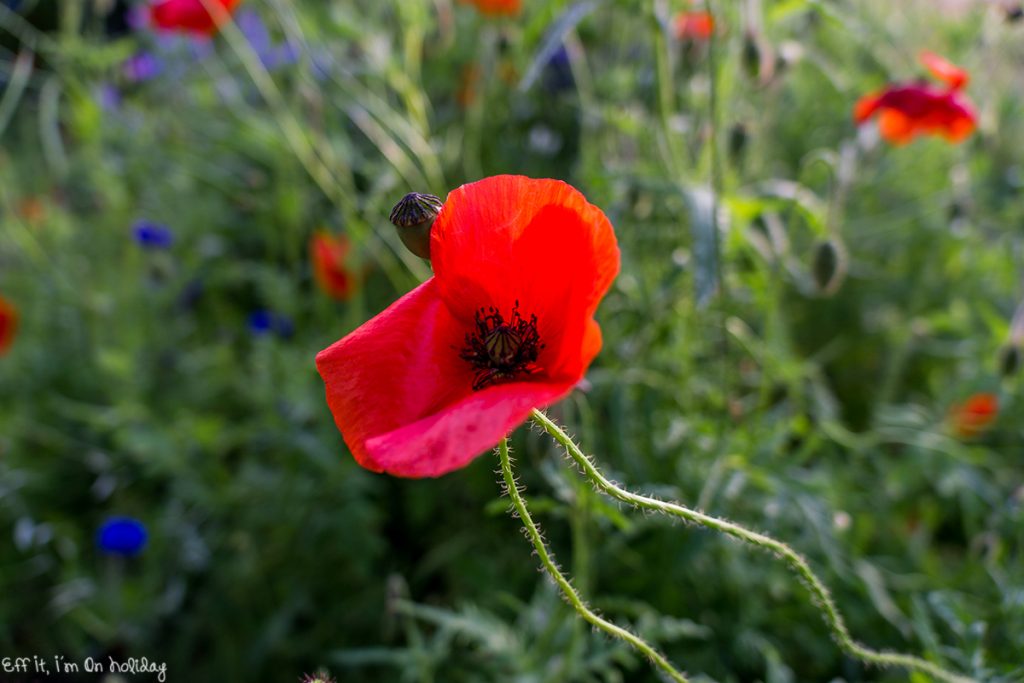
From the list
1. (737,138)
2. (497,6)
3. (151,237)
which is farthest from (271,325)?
(737,138)

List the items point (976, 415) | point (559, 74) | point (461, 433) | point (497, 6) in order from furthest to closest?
point (559, 74) → point (497, 6) → point (976, 415) → point (461, 433)

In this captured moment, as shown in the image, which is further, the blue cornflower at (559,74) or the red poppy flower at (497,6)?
the blue cornflower at (559,74)

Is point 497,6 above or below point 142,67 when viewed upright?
below

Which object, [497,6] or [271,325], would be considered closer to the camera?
[497,6]

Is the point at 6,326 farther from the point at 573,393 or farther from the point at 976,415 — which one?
the point at 976,415

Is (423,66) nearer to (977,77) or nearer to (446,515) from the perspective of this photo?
(446,515)

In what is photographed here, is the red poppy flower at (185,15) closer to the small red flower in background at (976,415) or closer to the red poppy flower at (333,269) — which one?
the red poppy flower at (333,269)

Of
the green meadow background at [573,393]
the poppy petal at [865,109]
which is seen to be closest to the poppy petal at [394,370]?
the green meadow background at [573,393]
